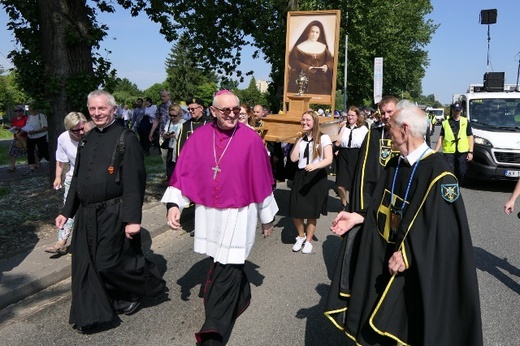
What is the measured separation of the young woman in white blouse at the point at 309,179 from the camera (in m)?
6.13

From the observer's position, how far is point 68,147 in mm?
5383

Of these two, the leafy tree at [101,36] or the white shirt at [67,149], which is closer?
the white shirt at [67,149]

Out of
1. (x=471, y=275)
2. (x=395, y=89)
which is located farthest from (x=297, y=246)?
(x=395, y=89)

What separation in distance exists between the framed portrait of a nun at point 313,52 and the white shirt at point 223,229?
5.47 m

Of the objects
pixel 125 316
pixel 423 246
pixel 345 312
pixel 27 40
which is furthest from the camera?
pixel 27 40

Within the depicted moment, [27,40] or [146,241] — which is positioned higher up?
[27,40]

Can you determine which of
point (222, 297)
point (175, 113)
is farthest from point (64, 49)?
point (222, 297)

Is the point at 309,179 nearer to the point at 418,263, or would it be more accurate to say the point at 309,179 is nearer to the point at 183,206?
the point at 183,206

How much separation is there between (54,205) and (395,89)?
4958 cm

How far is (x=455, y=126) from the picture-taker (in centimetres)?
956

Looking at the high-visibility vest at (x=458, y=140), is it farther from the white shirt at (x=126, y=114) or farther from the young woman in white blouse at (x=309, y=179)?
the white shirt at (x=126, y=114)

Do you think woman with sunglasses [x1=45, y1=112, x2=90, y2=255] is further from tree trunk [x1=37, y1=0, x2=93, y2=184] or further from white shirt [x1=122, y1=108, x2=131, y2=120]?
white shirt [x1=122, y1=108, x2=131, y2=120]

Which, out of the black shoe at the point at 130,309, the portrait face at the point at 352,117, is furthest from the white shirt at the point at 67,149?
the portrait face at the point at 352,117

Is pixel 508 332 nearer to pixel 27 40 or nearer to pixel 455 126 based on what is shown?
pixel 455 126
